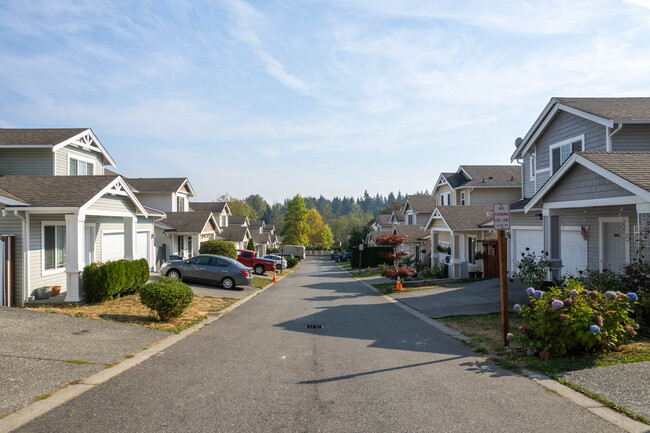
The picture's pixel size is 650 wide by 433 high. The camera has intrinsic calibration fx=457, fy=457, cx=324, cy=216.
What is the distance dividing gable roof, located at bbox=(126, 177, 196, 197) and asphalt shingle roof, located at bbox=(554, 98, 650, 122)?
2917 centimetres

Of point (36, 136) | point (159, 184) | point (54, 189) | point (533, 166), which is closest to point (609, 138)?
point (533, 166)

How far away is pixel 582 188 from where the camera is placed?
12273mm

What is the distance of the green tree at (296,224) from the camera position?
77688 mm

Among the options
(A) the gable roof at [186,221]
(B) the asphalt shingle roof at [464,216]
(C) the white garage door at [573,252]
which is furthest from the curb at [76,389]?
(A) the gable roof at [186,221]

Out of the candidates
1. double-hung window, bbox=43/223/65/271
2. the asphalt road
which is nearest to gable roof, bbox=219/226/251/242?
double-hung window, bbox=43/223/65/271

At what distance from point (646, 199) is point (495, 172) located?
27630 mm

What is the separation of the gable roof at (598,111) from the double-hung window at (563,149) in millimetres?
1006

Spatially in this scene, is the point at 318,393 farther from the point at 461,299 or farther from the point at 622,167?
the point at 461,299

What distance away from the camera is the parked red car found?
33.9m

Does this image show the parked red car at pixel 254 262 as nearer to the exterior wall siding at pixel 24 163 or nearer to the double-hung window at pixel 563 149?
the exterior wall siding at pixel 24 163

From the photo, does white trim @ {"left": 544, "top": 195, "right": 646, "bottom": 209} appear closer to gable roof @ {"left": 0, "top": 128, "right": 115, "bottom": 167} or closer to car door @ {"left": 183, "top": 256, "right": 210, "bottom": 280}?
car door @ {"left": 183, "top": 256, "right": 210, "bottom": 280}

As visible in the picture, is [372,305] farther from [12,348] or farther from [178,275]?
[12,348]

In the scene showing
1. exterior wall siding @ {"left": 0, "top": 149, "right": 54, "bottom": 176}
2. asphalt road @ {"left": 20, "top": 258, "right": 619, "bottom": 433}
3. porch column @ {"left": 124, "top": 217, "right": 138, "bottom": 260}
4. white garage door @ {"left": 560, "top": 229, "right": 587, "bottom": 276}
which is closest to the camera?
asphalt road @ {"left": 20, "top": 258, "right": 619, "bottom": 433}

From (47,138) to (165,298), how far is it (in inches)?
437
